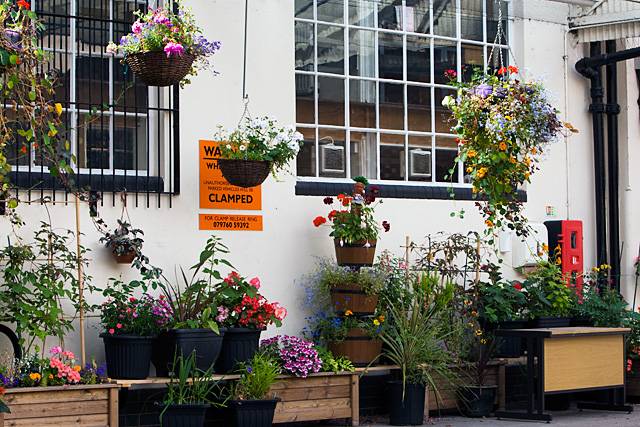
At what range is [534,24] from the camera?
1255 centimetres

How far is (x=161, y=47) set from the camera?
9125 millimetres

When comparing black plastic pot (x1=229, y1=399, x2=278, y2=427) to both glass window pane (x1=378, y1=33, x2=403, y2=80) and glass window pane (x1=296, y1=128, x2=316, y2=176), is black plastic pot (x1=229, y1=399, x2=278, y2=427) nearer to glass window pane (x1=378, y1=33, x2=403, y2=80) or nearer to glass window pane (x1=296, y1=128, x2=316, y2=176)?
glass window pane (x1=296, y1=128, x2=316, y2=176)

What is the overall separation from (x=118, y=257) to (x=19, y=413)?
5.43 feet

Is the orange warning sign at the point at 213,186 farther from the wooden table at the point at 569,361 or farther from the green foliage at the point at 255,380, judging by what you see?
the wooden table at the point at 569,361

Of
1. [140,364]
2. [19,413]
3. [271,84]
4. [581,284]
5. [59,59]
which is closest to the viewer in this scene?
[19,413]

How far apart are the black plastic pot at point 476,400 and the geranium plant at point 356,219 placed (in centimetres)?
176

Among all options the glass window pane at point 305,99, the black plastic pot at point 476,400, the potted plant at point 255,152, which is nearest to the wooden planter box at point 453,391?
the black plastic pot at point 476,400

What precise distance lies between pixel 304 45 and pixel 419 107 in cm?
150

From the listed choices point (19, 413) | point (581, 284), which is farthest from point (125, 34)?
point (581, 284)

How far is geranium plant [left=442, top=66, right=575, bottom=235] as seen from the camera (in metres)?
10.7

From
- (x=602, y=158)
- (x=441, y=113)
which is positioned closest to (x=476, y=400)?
(x=441, y=113)

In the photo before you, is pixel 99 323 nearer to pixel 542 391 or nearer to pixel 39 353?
pixel 39 353

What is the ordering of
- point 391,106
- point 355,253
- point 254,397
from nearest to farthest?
1. point 254,397
2. point 355,253
3. point 391,106

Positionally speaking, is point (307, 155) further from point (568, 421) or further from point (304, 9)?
point (568, 421)
